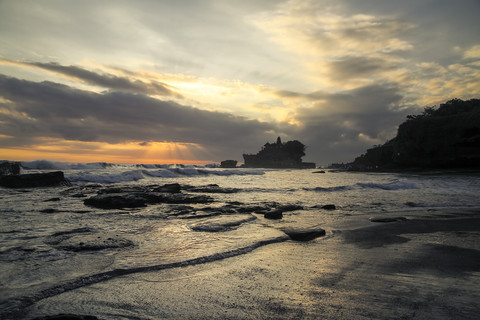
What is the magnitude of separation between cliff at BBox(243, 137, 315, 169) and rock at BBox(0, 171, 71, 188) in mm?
146002

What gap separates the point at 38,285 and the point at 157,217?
18.4ft

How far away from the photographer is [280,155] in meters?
167

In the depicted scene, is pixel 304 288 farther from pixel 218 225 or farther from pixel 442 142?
pixel 442 142

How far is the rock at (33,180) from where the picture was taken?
17.1 meters

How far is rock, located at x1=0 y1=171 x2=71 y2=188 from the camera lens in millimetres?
17141

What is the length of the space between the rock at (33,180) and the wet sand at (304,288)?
62.8 feet

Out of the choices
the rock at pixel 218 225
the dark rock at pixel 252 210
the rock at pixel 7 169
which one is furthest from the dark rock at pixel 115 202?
the rock at pixel 7 169

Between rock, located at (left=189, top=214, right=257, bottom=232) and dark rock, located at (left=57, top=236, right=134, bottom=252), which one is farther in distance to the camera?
rock, located at (left=189, top=214, right=257, bottom=232)

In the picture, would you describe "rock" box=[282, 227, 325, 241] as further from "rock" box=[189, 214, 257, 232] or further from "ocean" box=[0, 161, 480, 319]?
"rock" box=[189, 214, 257, 232]

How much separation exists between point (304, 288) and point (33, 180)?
21546 millimetres

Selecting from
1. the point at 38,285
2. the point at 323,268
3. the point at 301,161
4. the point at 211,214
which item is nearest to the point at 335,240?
the point at 323,268

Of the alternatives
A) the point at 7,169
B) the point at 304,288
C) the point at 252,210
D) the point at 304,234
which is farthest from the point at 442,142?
→ the point at 7,169

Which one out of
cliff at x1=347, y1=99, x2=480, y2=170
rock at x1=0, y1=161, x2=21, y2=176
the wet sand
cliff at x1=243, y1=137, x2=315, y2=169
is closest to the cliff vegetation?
cliff at x1=347, y1=99, x2=480, y2=170

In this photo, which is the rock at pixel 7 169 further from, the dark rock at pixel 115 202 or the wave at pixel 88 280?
the wave at pixel 88 280
